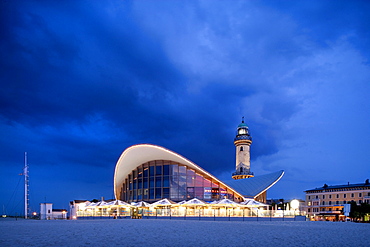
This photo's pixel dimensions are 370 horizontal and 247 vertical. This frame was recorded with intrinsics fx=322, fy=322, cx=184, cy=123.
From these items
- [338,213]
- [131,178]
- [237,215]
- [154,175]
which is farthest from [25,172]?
[338,213]

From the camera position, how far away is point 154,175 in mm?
49125

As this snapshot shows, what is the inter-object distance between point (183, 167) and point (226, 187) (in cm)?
695

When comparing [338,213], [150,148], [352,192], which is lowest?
[338,213]

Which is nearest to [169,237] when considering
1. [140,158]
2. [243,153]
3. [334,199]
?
[140,158]

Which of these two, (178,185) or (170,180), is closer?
(178,185)

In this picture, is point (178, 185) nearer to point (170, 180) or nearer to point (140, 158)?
point (170, 180)

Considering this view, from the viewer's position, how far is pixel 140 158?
5031 cm

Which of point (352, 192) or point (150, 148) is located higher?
point (150, 148)

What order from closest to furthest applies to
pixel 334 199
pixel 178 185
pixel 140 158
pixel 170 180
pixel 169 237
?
pixel 169 237 < pixel 178 185 < pixel 170 180 < pixel 140 158 < pixel 334 199

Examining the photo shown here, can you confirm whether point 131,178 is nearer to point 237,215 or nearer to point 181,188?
point 181,188

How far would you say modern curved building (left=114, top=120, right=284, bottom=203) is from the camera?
153 ft

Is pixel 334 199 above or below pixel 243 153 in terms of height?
below

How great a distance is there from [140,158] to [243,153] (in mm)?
38217

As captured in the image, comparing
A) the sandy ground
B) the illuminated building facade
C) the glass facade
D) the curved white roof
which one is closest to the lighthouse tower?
the illuminated building facade
